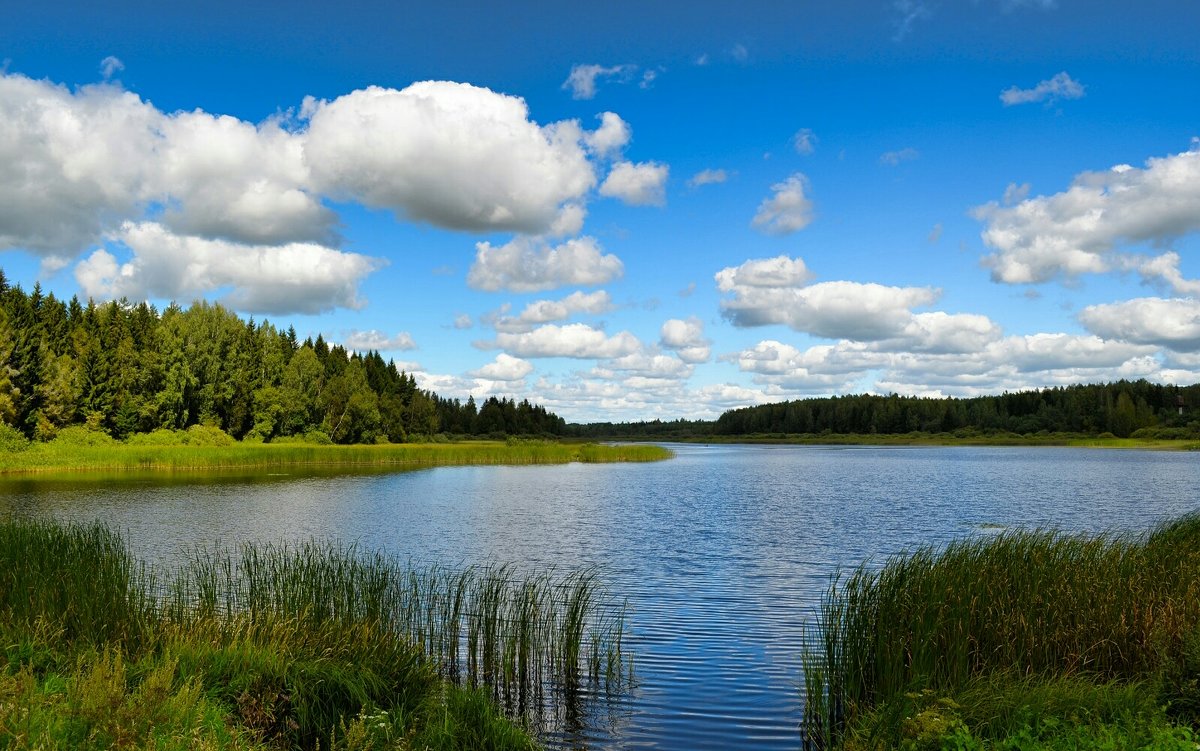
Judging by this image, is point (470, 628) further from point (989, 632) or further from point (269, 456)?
point (269, 456)

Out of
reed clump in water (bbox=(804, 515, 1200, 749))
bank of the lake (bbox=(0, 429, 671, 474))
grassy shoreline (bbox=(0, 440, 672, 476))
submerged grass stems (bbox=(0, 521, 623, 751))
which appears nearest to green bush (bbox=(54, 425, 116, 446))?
bank of the lake (bbox=(0, 429, 671, 474))

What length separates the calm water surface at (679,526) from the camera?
12.2 m

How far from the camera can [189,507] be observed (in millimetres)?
36125

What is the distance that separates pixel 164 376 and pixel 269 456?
20175mm

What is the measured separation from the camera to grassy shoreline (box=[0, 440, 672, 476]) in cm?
6044

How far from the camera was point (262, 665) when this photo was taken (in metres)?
9.73

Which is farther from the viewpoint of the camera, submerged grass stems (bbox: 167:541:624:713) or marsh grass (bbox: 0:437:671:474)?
marsh grass (bbox: 0:437:671:474)

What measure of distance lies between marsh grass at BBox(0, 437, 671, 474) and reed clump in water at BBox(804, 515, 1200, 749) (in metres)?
62.2

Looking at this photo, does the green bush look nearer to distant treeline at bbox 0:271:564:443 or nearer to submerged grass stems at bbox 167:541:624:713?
distant treeline at bbox 0:271:564:443

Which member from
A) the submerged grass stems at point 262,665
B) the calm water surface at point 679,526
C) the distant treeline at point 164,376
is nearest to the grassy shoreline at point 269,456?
the distant treeline at point 164,376

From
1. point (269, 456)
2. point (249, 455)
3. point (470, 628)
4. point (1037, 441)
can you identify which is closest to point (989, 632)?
point (470, 628)

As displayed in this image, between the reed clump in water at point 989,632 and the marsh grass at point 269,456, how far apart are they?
62196 millimetres

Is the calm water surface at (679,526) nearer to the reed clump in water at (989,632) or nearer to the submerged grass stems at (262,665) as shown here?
the reed clump in water at (989,632)

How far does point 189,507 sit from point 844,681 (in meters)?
33.0
